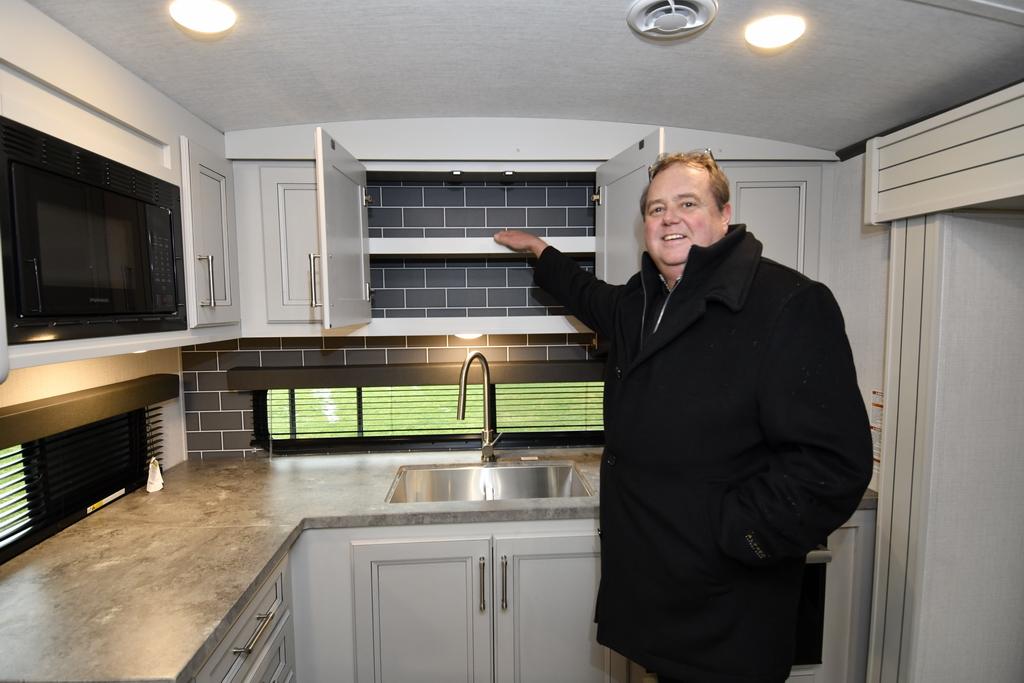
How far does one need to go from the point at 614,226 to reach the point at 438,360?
3.05 feet

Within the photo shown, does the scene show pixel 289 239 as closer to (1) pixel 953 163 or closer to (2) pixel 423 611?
(2) pixel 423 611

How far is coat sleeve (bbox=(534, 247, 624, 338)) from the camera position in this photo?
164 centimetres

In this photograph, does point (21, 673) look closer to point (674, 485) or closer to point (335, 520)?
point (335, 520)

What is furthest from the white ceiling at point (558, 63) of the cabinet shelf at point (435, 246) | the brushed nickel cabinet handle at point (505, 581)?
the brushed nickel cabinet handle at point (505, 581)

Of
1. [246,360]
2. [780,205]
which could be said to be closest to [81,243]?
[246,360]

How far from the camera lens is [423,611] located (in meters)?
1.69

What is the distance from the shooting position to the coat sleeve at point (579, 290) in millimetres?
1637

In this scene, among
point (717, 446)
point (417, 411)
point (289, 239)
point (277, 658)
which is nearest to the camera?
point (717, 446)

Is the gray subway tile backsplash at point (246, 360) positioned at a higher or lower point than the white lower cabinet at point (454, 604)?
higher

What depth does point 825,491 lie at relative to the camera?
1059 mm

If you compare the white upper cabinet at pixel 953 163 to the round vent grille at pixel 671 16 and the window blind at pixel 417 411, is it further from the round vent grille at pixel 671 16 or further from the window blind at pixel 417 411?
the window blind at pixel 417 411

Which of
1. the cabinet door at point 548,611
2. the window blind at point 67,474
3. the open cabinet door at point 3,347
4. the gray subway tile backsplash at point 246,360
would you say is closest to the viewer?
the open cabinet door at point 3,347

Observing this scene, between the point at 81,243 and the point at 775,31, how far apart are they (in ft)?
5.25

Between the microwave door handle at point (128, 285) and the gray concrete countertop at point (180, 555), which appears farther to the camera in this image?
the microwave door handle at point (128, 285)
